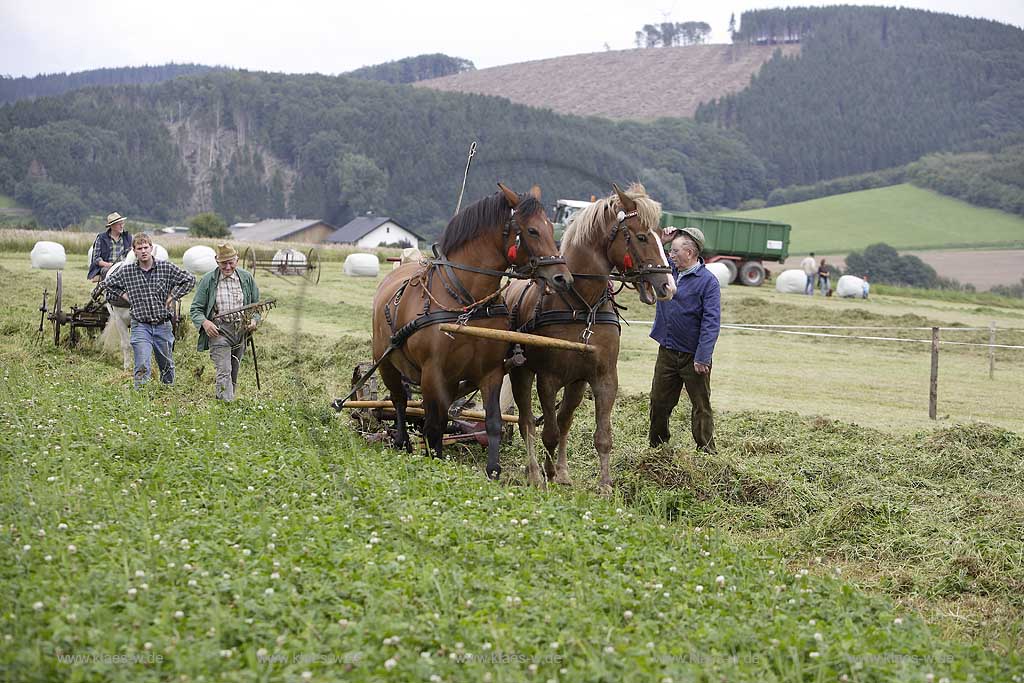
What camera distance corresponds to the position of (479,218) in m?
7.51

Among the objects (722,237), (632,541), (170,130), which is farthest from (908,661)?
(722,237)

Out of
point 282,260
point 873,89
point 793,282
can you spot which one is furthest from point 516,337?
point 873,89

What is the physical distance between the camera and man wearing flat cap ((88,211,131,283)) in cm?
1446

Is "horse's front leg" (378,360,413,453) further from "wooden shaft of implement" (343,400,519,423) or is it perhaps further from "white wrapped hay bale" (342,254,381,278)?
"white wrapped hay bale" (342,254,381,278)

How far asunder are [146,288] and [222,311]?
1.01m

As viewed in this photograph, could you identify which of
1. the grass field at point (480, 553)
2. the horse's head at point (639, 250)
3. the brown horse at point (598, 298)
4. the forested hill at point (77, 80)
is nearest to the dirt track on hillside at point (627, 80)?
the brown horse at point (598, 298)

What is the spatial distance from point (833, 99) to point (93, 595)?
87224mm

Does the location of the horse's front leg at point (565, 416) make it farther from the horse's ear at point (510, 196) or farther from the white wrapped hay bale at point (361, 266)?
the white wrapped hay bale at point (361, 266)

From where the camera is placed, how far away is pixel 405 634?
3.84 m

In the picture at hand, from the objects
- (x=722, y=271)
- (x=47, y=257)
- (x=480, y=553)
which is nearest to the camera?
(x=480, y=553)

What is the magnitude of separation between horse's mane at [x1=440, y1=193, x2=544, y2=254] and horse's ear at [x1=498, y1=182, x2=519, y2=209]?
0.05 m

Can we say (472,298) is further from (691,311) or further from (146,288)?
(146,288)

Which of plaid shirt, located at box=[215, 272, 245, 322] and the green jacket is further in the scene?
plaid shirt, located at box=[215, 272, 245, 322]

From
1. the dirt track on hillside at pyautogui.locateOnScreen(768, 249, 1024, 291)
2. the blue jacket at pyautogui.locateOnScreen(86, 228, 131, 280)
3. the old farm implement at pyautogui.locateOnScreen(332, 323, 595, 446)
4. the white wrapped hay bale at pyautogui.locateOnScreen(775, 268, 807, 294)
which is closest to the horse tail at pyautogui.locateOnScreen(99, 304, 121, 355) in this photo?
the blue jacket at pyautogui.locateOnScreen(86, 228, 131, 280)
